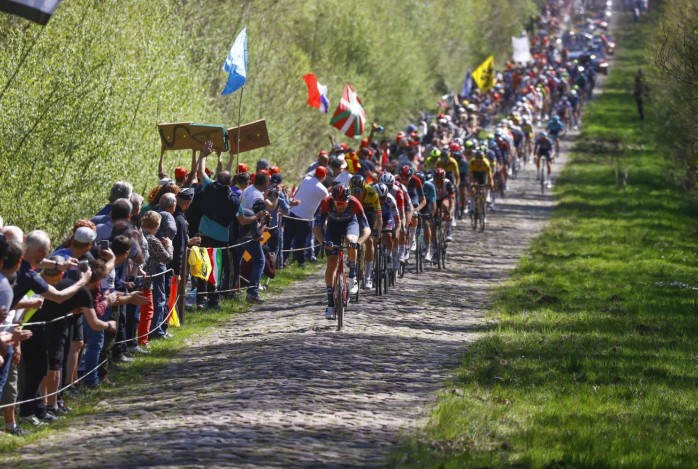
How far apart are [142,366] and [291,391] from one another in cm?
256

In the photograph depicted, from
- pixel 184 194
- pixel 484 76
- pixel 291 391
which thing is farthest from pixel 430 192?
pixel 484 76

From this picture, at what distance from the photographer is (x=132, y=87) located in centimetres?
2558

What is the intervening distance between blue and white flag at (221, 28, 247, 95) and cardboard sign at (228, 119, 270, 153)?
841 mm

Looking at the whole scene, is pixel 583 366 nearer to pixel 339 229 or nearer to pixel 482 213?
pixel 339 229

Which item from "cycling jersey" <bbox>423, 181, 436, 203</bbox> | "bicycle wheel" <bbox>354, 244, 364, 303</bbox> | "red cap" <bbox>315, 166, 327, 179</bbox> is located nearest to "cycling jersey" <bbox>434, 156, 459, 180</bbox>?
"cycling jersey" <bbox>423, 181, 436, 203</bbox>

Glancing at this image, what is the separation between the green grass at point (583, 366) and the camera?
1162cm

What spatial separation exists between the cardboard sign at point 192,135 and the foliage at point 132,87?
2.72 metres

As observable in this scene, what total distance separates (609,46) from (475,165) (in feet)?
308

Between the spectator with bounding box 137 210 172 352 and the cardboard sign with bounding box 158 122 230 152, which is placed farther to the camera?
the cardboard sign with bounding box 158 122 230 152

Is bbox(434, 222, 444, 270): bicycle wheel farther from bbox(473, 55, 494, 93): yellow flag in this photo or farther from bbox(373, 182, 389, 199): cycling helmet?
bbox(473, 55, 494, 93): yellow flag

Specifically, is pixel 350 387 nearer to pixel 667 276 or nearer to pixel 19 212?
pixel 19 212

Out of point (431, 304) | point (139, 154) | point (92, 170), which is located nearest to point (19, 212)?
point (92, 170)

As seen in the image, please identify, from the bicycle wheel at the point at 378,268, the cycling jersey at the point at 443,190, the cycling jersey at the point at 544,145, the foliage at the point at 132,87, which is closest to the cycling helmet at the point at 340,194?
the bicycle wheel at the point at 378,268

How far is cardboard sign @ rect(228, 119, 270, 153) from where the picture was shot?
2236 centimetres
